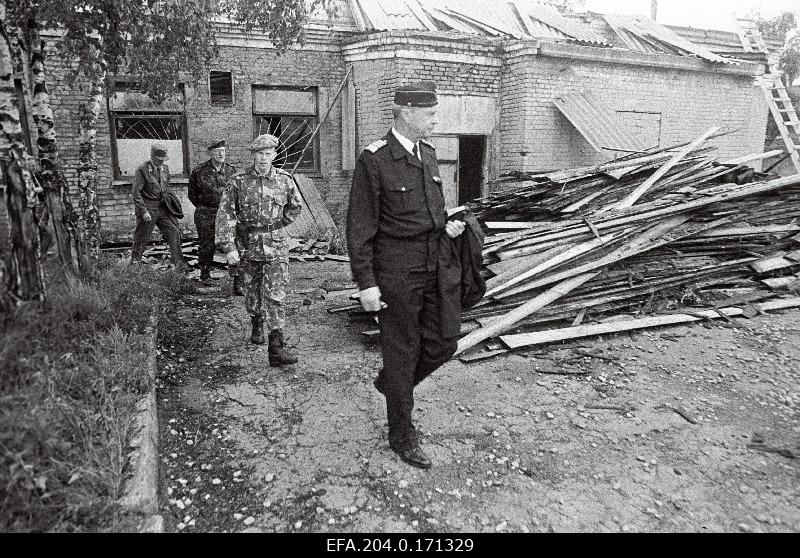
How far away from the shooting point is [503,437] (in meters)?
3.84

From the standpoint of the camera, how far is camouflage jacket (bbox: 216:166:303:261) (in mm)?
5074

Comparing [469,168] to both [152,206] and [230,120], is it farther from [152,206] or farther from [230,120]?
[152,206]

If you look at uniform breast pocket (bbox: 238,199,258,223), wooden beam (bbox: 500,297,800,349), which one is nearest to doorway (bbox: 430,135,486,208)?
wooden beam (bbox: 500,297,800,349)

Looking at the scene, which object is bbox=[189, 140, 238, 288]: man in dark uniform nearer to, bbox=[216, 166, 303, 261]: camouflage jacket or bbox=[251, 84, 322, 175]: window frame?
bbox=[216, 166, 303, 261]: camouflage jacket

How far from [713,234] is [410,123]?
4.99m

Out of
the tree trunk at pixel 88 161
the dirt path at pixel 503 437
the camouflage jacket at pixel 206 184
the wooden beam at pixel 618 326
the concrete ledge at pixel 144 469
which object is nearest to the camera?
the concrete ledge at pixel 144 469

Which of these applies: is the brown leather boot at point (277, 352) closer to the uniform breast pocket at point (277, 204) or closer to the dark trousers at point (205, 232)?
the uniform breast pocket at point (277, 204)

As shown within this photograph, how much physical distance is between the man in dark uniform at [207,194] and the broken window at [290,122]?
3.14 m

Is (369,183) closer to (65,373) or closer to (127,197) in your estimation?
(65,373)

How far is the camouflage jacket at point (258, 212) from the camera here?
16.6ft

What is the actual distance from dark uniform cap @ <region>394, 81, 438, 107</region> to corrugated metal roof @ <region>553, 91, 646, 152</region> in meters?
7.64

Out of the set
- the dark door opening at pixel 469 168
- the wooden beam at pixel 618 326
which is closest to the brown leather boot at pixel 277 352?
the wooden beam at pixel 618 326

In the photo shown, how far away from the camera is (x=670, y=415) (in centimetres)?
412

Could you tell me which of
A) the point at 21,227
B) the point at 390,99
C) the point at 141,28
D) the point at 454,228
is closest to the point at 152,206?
the point at 141,28
